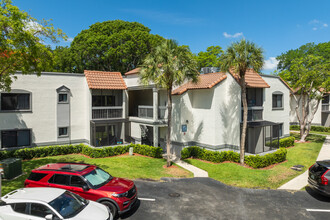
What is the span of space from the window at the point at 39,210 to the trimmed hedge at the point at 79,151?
12252 mm

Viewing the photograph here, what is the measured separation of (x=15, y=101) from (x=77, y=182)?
13.7 m

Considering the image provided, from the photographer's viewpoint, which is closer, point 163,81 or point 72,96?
point 163,81

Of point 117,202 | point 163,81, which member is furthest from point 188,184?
point 163,81

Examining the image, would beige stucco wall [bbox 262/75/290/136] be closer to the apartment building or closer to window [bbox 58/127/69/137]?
the apartment building

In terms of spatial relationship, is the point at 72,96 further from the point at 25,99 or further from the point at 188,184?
the point at 188,184

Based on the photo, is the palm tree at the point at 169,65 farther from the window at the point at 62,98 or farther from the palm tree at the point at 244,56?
the window at the point at 62,98

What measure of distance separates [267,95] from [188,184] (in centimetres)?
1495

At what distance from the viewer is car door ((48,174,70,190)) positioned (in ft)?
32.3

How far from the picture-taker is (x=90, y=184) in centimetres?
969

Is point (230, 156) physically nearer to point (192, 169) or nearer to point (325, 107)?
point (192, 169)

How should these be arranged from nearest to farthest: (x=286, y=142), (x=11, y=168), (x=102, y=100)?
(x=11, y=168) → (x=102, y=100) → (x=286, y=142)

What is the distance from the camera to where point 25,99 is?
19922mm

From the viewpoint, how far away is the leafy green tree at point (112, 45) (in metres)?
36.2

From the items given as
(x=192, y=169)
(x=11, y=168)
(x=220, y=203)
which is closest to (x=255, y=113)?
(x=192, y=169)
